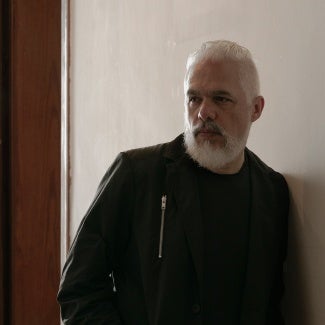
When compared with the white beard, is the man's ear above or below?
above

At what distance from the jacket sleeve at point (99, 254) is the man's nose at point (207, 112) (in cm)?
20

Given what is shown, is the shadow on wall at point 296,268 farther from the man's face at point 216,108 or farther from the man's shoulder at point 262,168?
the man's face at point 216,108

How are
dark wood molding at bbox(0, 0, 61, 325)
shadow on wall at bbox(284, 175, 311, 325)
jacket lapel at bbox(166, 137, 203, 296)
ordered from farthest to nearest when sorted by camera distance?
dark wood molding at bbox(0, 0, 61, 325) < shadow on wall at bbox(284, 175, 311, 325) < jacket lapel at bbox(166, 137, 203, 296)

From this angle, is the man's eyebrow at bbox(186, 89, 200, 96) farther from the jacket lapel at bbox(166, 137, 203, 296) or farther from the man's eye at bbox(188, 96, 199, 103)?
the jacket lapel at bbox(166, 137, 203, 296)

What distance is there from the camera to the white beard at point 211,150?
3.90 feet

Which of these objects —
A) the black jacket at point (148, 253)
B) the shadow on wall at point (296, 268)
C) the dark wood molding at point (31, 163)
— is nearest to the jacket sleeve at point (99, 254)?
the black jacket at point (148, 253)

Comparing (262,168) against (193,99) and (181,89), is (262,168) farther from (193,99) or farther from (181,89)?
(181,89)

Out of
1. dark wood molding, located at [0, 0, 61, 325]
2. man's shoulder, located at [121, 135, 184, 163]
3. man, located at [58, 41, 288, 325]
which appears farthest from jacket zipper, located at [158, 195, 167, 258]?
dark wood molding, located at [0, 0, 61, 325]

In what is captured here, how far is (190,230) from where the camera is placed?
3.73ft

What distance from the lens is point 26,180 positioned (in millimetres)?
1953

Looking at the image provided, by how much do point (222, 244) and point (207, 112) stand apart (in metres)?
0.30

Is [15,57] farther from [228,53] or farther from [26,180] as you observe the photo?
[228,53]

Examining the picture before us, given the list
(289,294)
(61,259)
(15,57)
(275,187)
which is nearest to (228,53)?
(275,187)

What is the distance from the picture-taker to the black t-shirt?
1.16m
